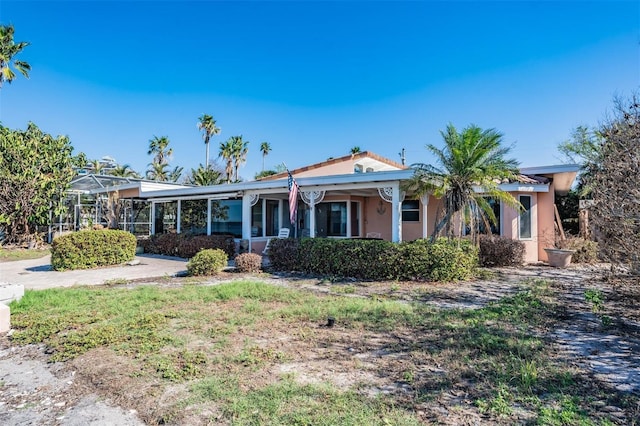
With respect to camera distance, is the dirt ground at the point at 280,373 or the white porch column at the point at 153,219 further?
the white porch column at the point at 153,219

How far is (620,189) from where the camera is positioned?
4781 mm

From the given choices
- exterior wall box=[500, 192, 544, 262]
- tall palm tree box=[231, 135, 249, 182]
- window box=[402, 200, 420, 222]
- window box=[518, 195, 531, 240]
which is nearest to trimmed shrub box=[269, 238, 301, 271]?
window box=[402, 200, 420, 222]

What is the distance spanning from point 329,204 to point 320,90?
7640mm

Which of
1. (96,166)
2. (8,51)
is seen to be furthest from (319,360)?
(96,166)

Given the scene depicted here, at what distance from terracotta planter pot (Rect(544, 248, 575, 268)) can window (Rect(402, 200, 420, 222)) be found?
4.99 meters

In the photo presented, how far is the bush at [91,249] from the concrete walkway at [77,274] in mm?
485

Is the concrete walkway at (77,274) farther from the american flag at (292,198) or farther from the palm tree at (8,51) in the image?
the palm tree at (8,51)

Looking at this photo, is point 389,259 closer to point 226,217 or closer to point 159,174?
point 226,217

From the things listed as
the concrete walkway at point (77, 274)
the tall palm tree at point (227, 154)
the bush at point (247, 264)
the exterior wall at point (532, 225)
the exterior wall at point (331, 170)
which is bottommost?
the concrete walkway at point (77, 274)

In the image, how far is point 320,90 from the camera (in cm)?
1991

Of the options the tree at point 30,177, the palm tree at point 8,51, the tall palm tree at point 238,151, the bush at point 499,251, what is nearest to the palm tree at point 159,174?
the tall palm tree at point 238,151

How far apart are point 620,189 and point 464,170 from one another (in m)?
4.76

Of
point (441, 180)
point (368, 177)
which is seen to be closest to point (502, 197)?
point (441, 180)

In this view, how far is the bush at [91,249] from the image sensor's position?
1164cm
